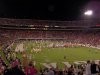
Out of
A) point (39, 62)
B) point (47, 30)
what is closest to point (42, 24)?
point (47, 30)

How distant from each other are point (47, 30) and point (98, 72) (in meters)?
34.7

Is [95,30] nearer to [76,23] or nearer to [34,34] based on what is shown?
[76,23]

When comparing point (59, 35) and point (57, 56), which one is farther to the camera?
point (59, 35)

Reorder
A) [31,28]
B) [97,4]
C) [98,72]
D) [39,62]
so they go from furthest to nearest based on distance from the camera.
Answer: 1. [31,28]
2. [39,62]
3. [98,72]
4. [97,4]

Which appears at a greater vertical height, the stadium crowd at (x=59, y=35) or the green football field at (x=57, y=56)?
the stadium crowd at (x=59, y=35)

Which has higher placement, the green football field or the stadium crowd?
the stadium crowd

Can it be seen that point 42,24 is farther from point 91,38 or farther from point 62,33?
point 91,38

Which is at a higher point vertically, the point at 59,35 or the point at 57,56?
the point at 59,35

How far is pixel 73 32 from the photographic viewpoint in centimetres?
4525

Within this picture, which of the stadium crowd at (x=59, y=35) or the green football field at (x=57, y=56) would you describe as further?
the stadium crowd at (x=59, y=35)

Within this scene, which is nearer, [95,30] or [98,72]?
[98,72]

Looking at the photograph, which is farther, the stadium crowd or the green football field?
the stadium crowd

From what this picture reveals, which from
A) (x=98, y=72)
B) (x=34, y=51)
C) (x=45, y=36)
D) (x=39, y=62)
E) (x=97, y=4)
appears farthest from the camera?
(x=45, y=36)

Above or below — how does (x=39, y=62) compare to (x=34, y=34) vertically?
below
